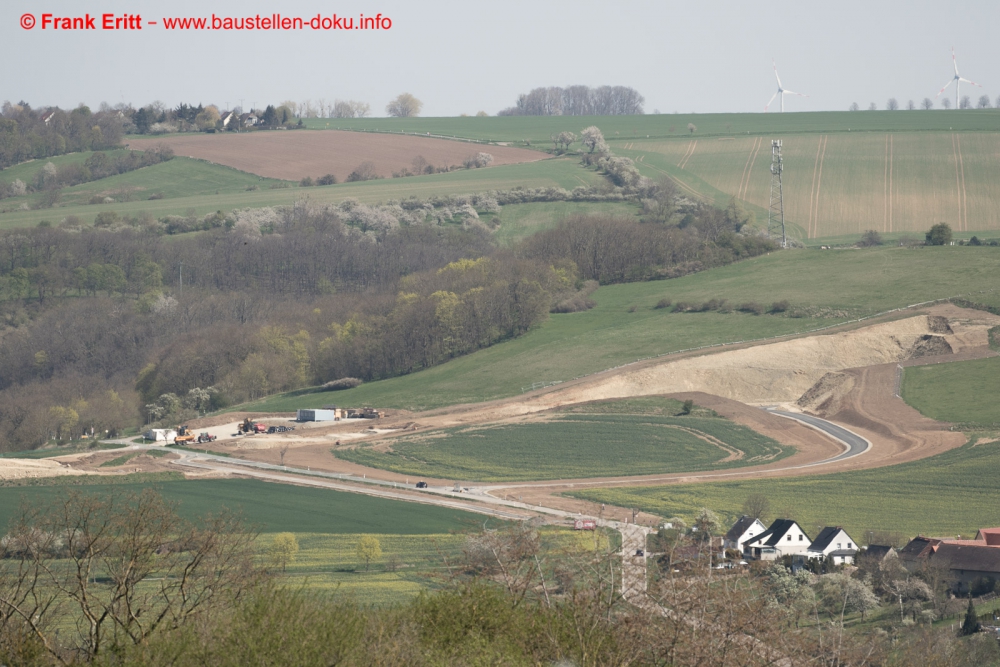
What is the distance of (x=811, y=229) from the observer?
122 meters

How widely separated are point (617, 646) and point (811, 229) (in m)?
108

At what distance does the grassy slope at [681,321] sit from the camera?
86250 mm

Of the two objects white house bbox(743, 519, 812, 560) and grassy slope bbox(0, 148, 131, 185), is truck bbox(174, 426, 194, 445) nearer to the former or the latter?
white house bbox(743, 519, 812, 560)

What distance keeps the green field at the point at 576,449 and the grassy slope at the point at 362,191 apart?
69775 mm

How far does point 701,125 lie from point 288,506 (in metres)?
137

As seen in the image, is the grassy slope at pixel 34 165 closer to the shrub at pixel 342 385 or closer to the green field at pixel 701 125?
the green field at pixel 701 125

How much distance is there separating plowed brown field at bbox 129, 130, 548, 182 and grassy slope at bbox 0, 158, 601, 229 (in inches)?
247

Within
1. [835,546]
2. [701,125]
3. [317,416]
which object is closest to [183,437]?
[317,416]

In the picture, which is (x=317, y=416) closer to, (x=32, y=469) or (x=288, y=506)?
(x=32, y=469)

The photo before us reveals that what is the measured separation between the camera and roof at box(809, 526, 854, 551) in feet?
149

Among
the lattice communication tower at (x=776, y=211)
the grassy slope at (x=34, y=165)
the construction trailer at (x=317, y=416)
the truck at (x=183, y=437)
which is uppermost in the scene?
the grassy slope at (x=34, y=165)

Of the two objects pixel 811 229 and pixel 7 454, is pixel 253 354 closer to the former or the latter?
pixel 7 454

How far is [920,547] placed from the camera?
141 ft

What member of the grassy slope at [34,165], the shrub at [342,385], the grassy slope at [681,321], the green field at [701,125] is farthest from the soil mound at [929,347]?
the grassy slope at [34,165]
